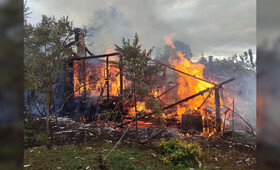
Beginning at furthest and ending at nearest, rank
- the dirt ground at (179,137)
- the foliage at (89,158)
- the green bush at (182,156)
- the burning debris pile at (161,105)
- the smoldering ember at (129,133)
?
1. the burning debris pile at (161,105)
2. the dirt ground at (179,137)
3. the smoldering ember at (129,133)
4. the green bush at (182,156)
5. the foliage at (89,158)

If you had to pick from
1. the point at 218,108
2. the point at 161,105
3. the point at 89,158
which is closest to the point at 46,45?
the point at 89,158

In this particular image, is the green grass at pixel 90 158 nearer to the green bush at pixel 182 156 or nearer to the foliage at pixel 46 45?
the green bush at pixel 182 156

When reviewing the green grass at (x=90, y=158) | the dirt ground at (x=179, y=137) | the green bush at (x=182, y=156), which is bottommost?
the dirt ground at (x=179, y=137)

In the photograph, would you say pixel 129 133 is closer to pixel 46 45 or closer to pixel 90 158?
pixel 90 158

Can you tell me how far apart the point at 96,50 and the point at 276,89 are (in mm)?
39702

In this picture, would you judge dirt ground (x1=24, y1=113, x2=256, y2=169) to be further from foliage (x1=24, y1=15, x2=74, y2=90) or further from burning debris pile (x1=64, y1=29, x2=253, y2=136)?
foliage (x1=24, y1=15, x2=74, y2=90)

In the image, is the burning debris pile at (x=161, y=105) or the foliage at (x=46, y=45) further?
the burning debris pile at (x=161, y=105)

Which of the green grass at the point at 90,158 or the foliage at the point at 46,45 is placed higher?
the foliage at the point at 46,45

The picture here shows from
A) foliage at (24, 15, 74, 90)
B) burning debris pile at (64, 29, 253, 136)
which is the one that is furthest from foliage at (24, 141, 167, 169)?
foliage at (24, 15, 74, 90)

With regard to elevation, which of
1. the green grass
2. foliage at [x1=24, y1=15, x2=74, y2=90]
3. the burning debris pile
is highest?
foliage at [x1=24, y1=15, x2=74, y2=90]

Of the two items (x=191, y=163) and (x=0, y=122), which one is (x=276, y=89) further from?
(x=191, y=163)

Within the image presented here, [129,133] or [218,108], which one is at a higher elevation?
[218,108]

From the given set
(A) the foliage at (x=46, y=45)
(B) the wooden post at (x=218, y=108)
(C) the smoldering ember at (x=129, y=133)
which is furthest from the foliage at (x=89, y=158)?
(B) the wooden post at (x=218, y=108)

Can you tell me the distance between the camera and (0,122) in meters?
0.68
